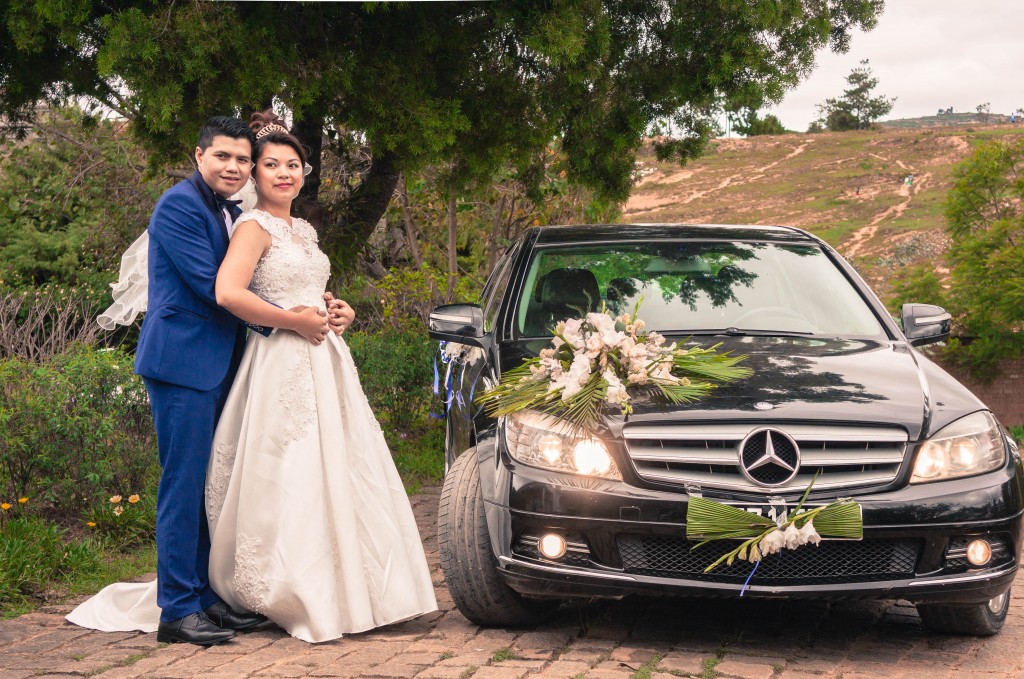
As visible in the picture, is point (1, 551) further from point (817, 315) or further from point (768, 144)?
point (768, 144)

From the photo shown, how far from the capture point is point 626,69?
8797mm

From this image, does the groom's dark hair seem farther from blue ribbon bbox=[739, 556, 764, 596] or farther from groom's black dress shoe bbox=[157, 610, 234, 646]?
blue ribbon bbox=[739, 556, 764, 596]

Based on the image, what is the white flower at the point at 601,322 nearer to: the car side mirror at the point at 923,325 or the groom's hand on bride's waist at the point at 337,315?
the groom's hand on bride's waist at the point at 337,315

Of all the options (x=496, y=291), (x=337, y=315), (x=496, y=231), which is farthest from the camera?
(x=496, y=231)

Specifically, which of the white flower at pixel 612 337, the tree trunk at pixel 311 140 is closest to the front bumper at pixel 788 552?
the white flower at pixel 612 337

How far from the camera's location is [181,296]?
4.38 metres

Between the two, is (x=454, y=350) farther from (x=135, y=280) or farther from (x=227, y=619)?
(x=227, y=619)

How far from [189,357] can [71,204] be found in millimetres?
16572

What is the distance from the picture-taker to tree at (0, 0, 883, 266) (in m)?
6.59

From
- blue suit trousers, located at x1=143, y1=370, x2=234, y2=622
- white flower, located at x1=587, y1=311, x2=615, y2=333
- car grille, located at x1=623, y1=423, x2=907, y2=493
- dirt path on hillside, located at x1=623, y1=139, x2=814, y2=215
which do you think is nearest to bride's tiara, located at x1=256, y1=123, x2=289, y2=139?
blue suit trousers, located at x1=143, y1=370, x2=234, y2=622

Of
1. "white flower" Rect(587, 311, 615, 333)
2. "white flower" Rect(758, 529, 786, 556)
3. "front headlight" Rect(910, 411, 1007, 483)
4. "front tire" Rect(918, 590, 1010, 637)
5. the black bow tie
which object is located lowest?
"front tire" Rect(918, 590, 1010, 637)

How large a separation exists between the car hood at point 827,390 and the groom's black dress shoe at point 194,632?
5.10 feet

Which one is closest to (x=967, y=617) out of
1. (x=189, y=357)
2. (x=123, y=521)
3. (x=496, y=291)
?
(x=496, y=291)

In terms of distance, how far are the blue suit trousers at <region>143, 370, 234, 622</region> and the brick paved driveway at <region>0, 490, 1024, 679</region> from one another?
0.67 feet
